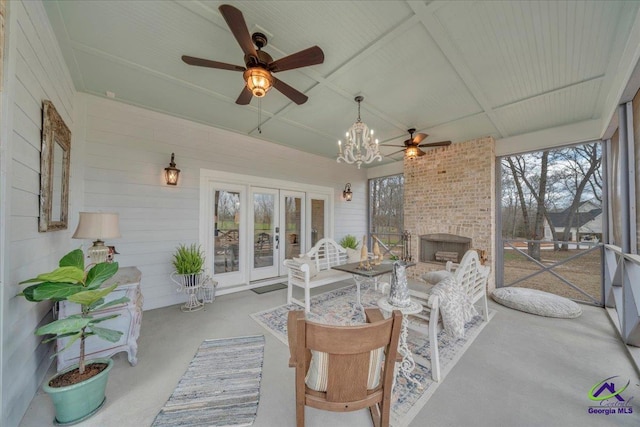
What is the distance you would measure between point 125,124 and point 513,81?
5.19 metres

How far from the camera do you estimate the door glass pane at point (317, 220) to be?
19.4 feet

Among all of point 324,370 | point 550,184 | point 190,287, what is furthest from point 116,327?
point 550,184

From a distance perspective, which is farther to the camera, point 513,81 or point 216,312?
point 216,312

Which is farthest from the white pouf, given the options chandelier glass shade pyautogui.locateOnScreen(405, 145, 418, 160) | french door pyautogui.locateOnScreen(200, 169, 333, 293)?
french door pyautogui.locateOnScreen(200, 169, 333, 293)

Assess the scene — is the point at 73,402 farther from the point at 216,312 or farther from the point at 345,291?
the point at 345,291

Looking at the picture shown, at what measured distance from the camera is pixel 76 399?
5.16 feet

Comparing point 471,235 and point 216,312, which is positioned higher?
point 471,235

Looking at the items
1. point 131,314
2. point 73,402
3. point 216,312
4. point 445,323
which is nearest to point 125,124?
point 131,314

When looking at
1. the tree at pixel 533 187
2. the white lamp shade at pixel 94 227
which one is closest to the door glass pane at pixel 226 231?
the white lamp shade at pixel 94 227

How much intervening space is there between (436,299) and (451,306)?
0.24 meters

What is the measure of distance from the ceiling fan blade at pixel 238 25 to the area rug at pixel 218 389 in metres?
2.74

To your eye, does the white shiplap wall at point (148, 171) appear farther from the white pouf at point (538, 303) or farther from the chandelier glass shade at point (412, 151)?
the white pouf at point (538, 303)

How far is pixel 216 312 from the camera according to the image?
3.47 metres

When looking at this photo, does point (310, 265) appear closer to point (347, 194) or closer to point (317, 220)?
point (317, 220)
